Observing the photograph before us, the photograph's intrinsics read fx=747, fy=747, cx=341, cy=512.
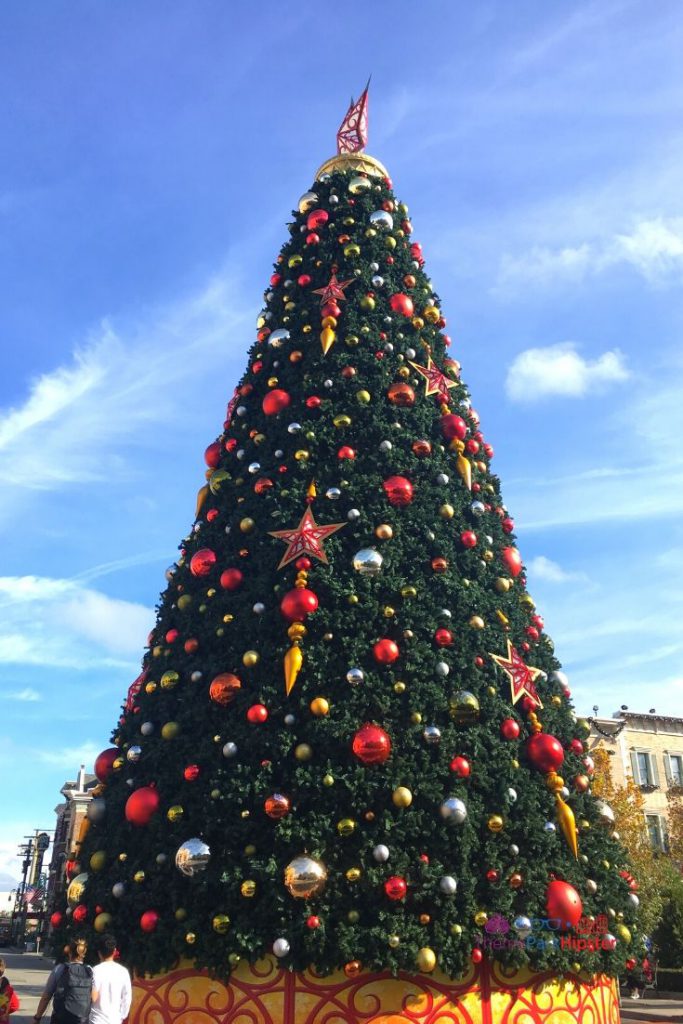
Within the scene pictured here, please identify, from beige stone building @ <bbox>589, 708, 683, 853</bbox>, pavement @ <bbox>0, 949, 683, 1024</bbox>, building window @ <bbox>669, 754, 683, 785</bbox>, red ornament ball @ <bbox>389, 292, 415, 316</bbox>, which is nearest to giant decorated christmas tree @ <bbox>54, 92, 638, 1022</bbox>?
red ornament ball @ <bbox>389, 292, 415, 316</bbox>

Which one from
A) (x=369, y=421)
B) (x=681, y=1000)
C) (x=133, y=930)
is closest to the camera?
(x=133, y=930)

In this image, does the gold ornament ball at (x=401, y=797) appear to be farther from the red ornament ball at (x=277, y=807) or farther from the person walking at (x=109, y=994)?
the person walking at (x=109, y=994)

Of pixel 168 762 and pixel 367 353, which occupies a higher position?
pixel 367 353

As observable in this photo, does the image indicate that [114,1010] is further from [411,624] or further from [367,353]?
[367,353]

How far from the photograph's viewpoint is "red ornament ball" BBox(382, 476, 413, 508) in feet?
25.6

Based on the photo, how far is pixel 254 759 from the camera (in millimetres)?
6477

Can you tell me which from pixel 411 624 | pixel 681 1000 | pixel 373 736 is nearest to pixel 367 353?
pixel 411 624

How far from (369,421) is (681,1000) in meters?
24.5

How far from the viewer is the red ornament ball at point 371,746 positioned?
620 centimetres

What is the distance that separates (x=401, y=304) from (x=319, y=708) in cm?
528

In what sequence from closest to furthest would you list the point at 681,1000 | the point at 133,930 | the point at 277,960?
the point at 277,960 → the point at 133,930 → the point at 681,1000

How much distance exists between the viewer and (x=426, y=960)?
564 cm

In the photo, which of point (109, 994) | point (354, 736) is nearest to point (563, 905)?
point (354, 736)

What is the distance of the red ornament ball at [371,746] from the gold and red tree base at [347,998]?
1606 millimetres
